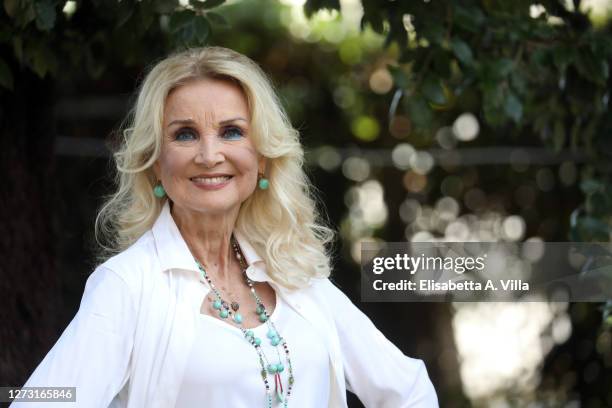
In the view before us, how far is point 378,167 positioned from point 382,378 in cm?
367

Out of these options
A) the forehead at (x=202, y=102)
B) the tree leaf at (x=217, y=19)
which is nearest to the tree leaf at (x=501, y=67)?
the tree leaf at (x=217, y=19)

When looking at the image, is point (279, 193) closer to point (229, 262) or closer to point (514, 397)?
point (229, 262)

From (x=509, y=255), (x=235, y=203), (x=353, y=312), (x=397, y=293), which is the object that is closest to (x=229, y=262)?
(x=235, y=203)

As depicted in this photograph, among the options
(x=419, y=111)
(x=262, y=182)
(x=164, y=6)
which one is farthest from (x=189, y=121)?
(x=419, y=111)

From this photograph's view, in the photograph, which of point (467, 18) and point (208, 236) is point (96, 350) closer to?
point (208, 236)

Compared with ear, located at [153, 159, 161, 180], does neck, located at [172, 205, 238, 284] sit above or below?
below

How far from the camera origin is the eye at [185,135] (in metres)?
2.17

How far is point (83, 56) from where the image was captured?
11.2 ft

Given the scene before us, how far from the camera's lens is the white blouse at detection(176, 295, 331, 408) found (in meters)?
2.01

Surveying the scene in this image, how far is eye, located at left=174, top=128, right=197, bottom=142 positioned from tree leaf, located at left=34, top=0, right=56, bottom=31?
620mm

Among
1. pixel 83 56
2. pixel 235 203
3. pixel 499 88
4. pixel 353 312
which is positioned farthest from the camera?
pixel 83 56

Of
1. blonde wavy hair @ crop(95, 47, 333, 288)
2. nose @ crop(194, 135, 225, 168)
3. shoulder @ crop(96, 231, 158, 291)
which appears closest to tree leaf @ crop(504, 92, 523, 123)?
blonde wavy hair @ crop(95, 47, 333, 288)

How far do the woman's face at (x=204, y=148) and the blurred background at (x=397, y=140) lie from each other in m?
0.50

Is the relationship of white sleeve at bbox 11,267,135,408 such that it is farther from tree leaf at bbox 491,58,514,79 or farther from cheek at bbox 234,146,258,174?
tree leaf at bbox 491,58,514,79
